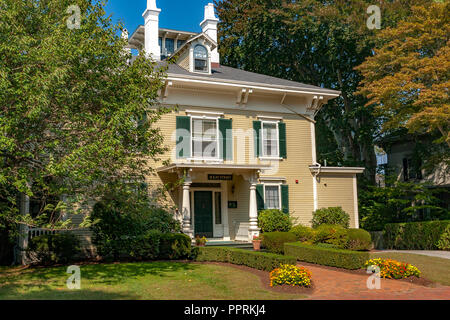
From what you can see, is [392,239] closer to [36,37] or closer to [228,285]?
[228,285]

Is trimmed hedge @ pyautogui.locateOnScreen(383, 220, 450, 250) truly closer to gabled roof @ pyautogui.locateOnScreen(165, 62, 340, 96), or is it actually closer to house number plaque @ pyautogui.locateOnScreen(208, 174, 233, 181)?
gabled roof @ pyautogui.locateOnScreen(165, 62, 340, 96)

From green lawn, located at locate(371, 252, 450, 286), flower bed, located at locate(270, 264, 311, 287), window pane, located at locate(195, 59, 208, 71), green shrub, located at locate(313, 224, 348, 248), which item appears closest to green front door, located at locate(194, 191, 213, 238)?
green shrub, located at locate(313, 224, 348, 248)

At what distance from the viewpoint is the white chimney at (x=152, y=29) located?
2209 centimetres

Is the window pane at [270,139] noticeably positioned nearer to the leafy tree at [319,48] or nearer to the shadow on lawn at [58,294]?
the leafy tree at [319,48]

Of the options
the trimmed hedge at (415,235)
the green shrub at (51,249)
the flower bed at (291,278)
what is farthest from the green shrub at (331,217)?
the green shrub at (51,249)

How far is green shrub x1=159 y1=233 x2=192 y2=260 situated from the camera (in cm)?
1525

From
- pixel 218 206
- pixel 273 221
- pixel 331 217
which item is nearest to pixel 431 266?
pixel 331 217

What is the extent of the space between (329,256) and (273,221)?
16.6 ft

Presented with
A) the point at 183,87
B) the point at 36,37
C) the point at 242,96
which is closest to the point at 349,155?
the point at 242,96

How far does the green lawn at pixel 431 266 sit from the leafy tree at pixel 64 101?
28.2ft

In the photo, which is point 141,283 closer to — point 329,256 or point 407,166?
point 329,256

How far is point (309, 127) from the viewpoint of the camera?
70.2ft

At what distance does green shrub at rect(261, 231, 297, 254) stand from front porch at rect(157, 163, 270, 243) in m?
0.74
